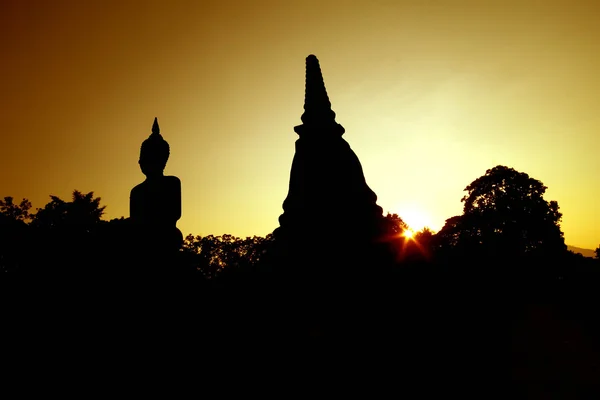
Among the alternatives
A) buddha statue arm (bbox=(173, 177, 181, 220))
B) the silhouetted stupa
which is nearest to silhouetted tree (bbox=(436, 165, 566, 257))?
the silhouetted stupa

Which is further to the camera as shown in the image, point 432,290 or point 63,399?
point 432,290

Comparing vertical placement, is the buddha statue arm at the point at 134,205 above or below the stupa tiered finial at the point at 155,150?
below

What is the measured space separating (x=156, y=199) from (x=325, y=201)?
660cm

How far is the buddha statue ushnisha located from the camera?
18.4 ft

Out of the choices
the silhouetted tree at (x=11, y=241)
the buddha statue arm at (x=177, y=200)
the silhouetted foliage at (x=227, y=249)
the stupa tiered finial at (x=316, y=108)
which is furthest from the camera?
the silhouetted foliage at (x=227, y=249)

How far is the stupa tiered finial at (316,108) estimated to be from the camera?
12531 mm

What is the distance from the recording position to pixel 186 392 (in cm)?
549

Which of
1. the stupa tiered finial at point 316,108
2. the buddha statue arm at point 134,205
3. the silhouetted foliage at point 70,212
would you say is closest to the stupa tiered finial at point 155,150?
Result: the buddha statue arm at point 134,205

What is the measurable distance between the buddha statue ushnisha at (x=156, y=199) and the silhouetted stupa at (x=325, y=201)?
19.6 ft

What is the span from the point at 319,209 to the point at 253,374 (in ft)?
16.9

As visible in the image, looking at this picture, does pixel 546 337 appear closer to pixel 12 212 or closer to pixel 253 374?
pixel 253 374

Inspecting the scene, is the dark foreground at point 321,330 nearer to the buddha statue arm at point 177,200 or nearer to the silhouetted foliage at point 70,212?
the buddha statue arm at point 177,200

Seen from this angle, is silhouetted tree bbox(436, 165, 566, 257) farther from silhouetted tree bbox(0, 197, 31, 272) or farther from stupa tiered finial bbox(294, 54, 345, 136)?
silhouetted tree bbox(0, 197, 31, 272)

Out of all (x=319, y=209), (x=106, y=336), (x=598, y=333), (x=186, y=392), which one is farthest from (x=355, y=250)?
(x=598, y=333)
